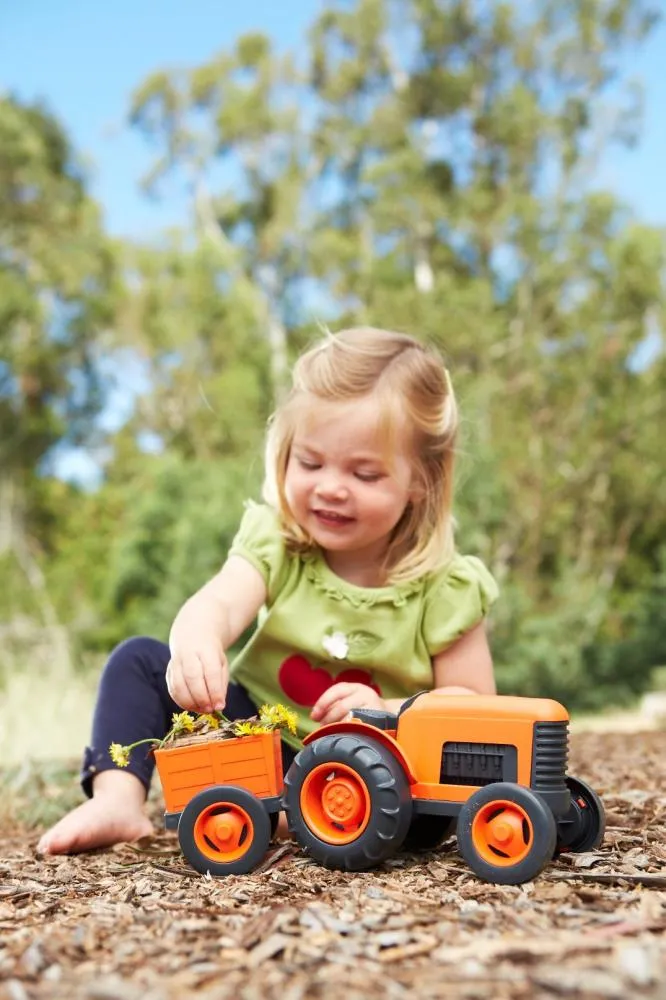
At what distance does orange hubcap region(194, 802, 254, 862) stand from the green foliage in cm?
809

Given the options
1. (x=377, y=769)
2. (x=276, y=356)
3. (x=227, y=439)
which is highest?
(x=276, y=356)

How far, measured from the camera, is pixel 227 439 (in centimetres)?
1678

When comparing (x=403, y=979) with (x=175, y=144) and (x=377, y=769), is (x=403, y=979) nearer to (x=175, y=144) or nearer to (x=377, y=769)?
(x=377, y=769)

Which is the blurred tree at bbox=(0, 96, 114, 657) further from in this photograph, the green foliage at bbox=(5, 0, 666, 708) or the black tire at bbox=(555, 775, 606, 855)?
the black tire at bbox=(555, 775, 606, 855)

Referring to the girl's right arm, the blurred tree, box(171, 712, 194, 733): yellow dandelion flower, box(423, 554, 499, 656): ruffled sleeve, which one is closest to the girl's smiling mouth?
the girl's right arm

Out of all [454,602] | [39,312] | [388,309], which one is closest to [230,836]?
[454,602]

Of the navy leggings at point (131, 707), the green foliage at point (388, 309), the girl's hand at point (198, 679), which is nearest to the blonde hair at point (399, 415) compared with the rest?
the navy leggings at point (131, 707)

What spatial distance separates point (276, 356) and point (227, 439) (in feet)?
4.92

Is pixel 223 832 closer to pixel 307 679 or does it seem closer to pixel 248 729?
pixel 248 729

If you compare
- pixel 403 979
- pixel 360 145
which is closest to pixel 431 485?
pixel 403 979

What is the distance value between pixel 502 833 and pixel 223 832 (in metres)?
0.59

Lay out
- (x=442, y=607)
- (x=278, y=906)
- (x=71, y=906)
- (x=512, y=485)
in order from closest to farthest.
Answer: (x=278, y=906)
(x=71, y=906)
(x=442, y=607)
(x=512, y=485)

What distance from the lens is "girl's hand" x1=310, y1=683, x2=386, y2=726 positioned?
7.80 feet

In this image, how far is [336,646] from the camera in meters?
2.85
